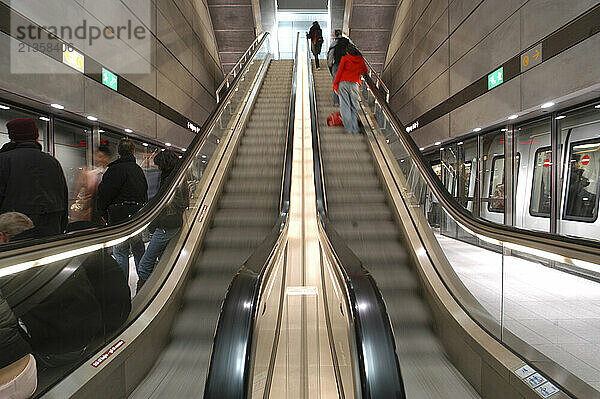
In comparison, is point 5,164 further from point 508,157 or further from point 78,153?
point 508,157

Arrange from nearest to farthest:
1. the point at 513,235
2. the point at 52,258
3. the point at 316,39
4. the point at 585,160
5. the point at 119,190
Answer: the point at 52,258 → the point at 513,235 → the point at 119,190 → the point at 585,160 → the point at 316,39

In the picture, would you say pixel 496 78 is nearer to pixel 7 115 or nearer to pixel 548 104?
pixel 548 104

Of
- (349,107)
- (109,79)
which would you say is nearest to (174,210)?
(109,79)

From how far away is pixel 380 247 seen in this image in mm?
4410

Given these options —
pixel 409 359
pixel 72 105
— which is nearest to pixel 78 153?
pixel 72 105

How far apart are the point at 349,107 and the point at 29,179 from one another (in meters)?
5.61

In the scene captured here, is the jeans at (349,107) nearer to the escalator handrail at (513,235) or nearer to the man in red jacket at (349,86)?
the man in red jacket at (349,86)

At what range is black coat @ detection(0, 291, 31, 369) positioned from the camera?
1.63m

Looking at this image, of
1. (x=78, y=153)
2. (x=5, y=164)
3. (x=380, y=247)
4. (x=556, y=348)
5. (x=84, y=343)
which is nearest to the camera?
(x=556, y=348)

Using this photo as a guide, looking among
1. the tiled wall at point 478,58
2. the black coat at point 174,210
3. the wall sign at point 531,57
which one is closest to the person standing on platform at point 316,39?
the tiled wall at point 478,58

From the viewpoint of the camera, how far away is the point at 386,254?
169 inches

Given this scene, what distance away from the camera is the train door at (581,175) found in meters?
5.70

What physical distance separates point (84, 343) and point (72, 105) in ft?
14.1

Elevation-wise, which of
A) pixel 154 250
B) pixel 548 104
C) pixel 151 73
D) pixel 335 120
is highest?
pixel 151 73
